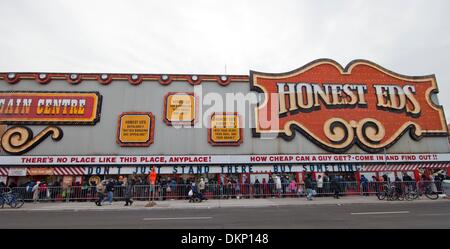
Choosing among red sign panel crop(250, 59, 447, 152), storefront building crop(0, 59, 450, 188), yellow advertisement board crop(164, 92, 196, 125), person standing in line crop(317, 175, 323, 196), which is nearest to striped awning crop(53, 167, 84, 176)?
storefront building crop(0, 59, 450, 188)

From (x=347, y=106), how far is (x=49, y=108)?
2827 centimetres

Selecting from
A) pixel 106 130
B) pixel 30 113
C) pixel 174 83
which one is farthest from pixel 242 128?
pixel 30 113

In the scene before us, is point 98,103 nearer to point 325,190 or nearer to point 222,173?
point 222,173

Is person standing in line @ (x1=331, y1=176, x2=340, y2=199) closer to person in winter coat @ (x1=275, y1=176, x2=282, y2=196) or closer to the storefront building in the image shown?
the storefront building

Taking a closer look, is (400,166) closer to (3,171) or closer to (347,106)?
(347,106)

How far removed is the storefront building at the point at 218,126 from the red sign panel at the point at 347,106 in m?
0.10

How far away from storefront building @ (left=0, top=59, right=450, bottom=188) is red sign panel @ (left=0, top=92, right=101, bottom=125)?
0.29 ft

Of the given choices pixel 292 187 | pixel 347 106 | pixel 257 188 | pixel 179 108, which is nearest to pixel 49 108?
pixel 179 108

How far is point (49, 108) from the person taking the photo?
23422mm

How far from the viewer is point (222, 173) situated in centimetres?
2320

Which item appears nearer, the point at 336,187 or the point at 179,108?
the point at 336,187

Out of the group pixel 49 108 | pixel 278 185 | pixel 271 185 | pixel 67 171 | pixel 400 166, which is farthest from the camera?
pixel 400 166

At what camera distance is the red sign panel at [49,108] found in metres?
23.0
